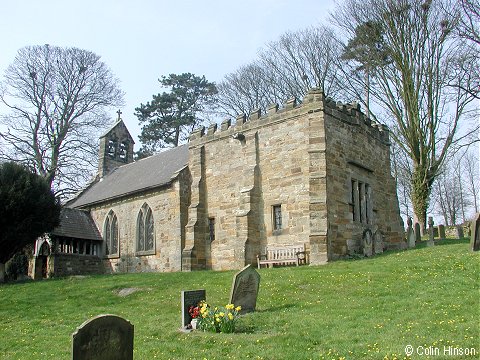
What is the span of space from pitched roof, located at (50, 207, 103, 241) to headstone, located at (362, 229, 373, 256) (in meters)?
16.1

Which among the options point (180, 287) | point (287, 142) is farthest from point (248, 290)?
point (287, 142)

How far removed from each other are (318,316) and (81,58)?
31163 millimetres

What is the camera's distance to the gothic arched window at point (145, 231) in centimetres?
2639

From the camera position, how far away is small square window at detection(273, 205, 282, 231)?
69.8 ft

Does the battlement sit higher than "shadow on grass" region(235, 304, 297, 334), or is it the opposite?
the battlement

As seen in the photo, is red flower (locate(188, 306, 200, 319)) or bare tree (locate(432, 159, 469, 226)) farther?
bare tree (locate(432, 159, 469, 226))

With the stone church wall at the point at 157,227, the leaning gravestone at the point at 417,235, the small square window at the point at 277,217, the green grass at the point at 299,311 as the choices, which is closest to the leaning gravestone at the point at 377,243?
the green grass at the point at 299,311

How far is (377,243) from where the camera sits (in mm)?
Result: 22234

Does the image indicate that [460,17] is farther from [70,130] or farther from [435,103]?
[70,130]

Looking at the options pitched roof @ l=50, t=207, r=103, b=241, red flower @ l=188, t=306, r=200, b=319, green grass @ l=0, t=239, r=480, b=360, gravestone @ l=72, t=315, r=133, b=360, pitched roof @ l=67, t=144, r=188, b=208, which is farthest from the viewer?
pitched roof @ l=50, t=207, r=103, b=241

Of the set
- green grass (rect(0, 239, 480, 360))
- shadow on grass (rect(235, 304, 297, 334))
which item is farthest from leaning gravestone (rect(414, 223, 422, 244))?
shadow on grass (rect(235, 304, 297, 334))

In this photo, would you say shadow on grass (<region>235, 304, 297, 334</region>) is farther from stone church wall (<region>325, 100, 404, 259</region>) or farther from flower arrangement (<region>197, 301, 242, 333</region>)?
stone church wall (<region>325, 100, 404, 259</region>)

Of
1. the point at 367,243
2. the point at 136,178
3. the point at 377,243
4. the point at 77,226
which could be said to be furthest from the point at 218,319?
the point at 77,226

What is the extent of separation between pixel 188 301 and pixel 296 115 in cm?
1184
